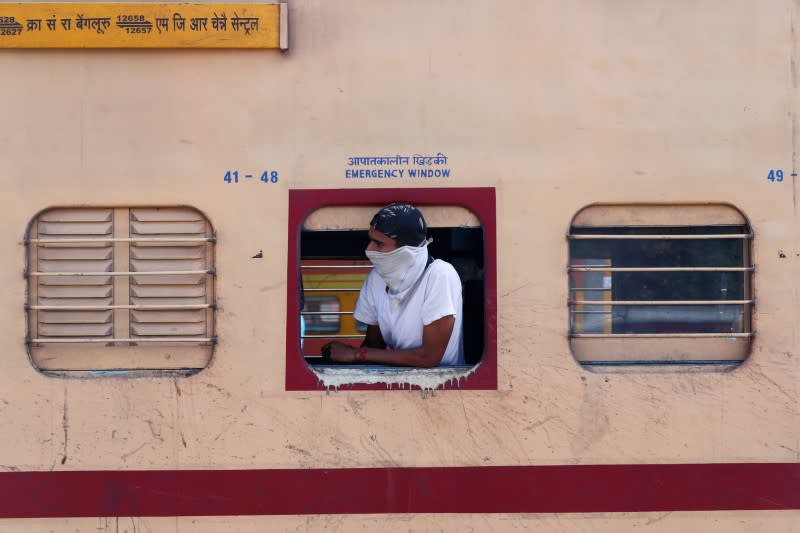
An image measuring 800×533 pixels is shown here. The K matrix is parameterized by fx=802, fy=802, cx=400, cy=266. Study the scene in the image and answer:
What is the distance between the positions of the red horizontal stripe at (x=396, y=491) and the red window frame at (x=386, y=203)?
30cm

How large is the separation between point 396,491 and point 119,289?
Answer: 1169 millimetres

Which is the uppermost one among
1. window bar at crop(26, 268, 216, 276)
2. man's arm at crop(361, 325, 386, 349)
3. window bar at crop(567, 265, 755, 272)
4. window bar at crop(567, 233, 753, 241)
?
window bar at crop(567, 233, 753, 241)

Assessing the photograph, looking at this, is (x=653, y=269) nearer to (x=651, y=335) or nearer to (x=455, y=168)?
(x=651, y=335)

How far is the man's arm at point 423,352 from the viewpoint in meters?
2.71

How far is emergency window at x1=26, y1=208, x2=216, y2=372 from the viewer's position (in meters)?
2.75

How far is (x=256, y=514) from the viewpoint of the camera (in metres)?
2.67

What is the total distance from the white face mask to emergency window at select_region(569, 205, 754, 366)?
517 millimetres

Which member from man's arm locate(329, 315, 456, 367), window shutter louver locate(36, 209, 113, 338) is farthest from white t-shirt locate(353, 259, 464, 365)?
window shutter louver locate(36, 209, 113, 338)

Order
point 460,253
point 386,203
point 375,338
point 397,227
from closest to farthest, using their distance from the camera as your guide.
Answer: point 397,227 → point 386,203 → point 375,338 → point 460,253

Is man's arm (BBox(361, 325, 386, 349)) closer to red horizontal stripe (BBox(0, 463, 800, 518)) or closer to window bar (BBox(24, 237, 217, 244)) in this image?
red horizontal stripe (BBox(0, 463, 800, 518))

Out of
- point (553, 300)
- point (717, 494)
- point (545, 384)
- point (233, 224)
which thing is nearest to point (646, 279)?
point (553, 300)

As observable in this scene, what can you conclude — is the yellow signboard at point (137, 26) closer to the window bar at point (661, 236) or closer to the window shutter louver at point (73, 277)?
the window shutter louver at point (73, 277)

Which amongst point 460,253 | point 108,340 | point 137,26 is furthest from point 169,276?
point 460,253

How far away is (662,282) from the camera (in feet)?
Answer: 9.04
